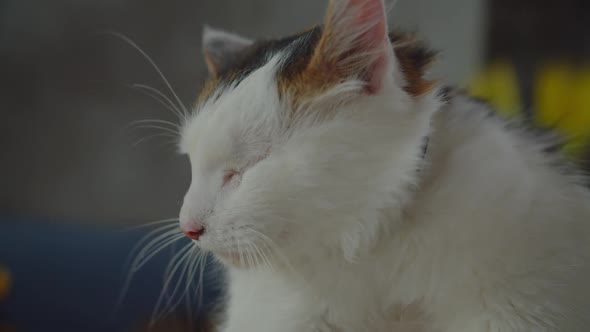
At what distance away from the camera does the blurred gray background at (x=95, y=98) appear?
1.99 metres

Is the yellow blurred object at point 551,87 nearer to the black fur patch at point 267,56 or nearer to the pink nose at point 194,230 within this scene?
the black fur patch at point 267,56

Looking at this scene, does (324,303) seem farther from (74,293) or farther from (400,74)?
(74,293)

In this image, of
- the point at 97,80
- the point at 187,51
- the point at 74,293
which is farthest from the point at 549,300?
the point at 97,80

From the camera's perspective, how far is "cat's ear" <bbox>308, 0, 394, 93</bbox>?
57 centimetres

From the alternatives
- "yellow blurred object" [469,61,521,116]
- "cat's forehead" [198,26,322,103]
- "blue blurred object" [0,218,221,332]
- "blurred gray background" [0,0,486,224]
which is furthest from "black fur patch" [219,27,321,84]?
"blurred gray background" [0,0,486,224]

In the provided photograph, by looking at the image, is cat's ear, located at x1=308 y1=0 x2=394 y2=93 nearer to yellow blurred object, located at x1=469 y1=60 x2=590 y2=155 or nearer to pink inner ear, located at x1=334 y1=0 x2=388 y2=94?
pink inner ear, located at x1=334 y1=0 x2=388 y2=94

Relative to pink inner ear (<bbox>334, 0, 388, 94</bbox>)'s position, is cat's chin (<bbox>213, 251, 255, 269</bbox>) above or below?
below

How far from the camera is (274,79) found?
25.2 inches

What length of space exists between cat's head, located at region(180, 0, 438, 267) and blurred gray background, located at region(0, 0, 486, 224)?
4.25 feet

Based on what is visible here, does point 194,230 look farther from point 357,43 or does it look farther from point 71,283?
point 71,283

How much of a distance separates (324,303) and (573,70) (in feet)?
4.52

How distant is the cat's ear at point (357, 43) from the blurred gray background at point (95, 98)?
130 centimetres

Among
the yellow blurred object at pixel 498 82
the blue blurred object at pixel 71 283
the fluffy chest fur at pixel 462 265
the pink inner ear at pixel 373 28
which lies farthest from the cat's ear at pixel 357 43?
the blue blurred object at pixel 71 283

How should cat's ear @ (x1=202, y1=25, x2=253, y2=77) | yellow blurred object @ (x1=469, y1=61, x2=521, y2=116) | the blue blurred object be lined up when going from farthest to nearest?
1. the blue blurred object
2. yellow blurred object @ (x1=469, y1=61, x2=521, y2=116)
3. cat's ear @ (x1=202, y1=25, x2=253, y2=77)
